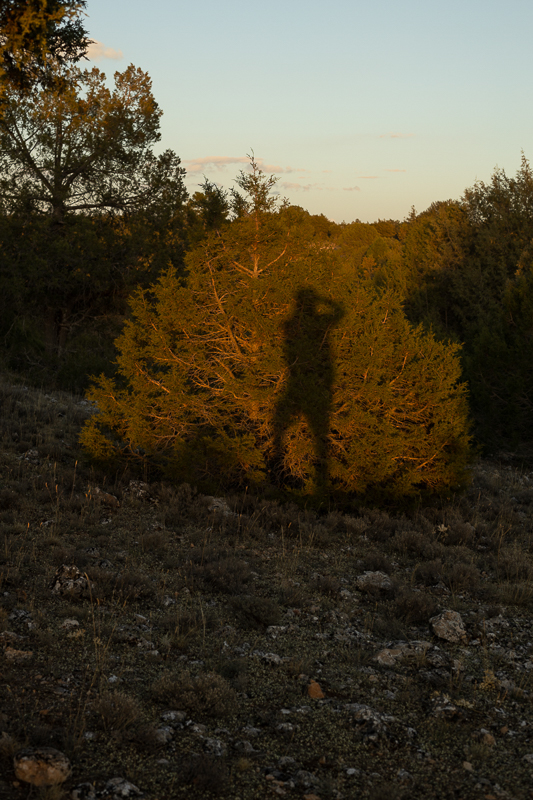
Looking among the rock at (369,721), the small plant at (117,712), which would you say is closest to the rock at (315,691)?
the rock at (369,721)

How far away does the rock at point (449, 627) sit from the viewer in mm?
4742

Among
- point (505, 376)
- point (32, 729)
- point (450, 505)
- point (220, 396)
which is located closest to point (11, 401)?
point (220, 396)

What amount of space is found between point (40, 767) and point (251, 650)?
186 cm

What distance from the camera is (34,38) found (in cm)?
743

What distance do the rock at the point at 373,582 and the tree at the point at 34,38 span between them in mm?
6993

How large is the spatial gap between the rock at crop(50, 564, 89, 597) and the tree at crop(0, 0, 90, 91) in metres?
5.79

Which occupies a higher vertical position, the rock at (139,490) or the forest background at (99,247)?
the forest background at (99,247)

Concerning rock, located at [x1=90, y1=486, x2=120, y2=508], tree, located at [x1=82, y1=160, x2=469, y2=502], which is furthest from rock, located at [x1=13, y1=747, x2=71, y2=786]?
tree, located at [x1=82, y1=160, x2=469, y2=502]

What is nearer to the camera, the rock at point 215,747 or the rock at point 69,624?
the rock at point 215,747

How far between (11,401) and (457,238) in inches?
898

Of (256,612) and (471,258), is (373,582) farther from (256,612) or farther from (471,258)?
(471,258)

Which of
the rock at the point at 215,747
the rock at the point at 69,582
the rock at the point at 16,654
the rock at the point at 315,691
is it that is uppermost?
the rock at the point at 69,582

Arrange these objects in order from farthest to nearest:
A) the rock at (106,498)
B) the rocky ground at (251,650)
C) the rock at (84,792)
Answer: the rock at (106,498)
the rocky ground at (251,650)
the rock at (84,792)

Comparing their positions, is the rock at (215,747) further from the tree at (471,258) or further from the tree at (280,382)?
the tree at (471,258)
